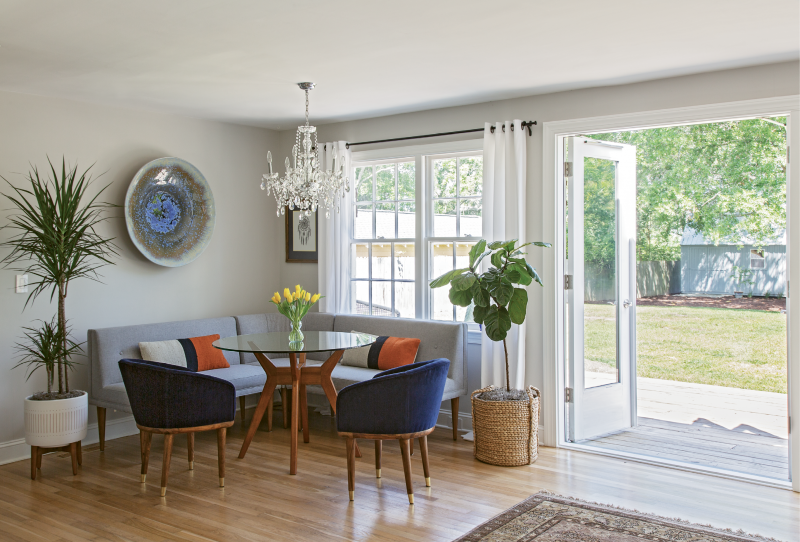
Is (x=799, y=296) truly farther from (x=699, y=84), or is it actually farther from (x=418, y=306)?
(x=418, y=306)

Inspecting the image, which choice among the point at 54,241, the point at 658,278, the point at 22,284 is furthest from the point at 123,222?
the point at 658,278

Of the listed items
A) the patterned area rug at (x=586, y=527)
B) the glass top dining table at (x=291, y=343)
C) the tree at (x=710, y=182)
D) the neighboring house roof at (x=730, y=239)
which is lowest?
the patterned area rug at (x=586, y=527)

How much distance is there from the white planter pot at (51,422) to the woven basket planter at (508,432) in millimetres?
2542

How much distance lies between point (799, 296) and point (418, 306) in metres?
2.65

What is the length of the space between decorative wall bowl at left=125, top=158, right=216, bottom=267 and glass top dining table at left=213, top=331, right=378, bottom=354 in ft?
4.28

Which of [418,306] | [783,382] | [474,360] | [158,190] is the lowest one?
[783,382]

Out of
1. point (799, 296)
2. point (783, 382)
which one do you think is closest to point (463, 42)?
point (799, 296)

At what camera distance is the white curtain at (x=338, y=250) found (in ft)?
18.5

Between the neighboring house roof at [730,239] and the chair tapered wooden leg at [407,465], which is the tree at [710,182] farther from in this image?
the chair tapered wooden leg at [407,465]

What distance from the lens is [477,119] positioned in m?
4.97

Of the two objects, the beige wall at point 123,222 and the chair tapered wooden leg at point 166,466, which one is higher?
the beige wall at point 123,222

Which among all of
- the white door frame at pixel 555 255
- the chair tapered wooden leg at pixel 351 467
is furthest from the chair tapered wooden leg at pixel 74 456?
the white door frame at pixel 555 255

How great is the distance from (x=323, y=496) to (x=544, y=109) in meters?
2.95

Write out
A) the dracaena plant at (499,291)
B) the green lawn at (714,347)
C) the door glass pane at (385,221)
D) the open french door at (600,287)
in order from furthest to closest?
the green lawn at (714,347)
the door glass pane at (385,221)
the open french door at (600,287)
the dracaena plant at (499,291)
